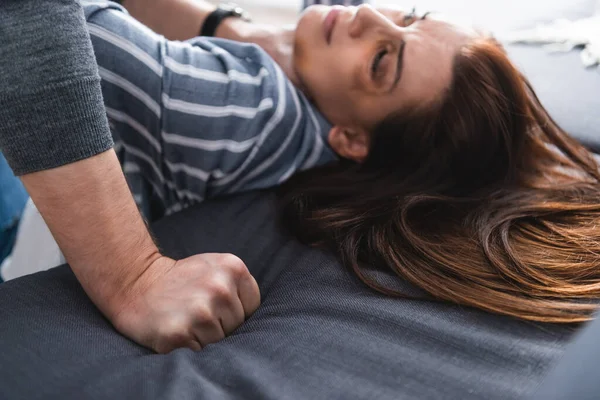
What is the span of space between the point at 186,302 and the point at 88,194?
17 cm

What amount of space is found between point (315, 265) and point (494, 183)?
441 mm

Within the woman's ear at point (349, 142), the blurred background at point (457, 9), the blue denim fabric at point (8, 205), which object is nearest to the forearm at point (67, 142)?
the blue denim fabric at point (8, 205)

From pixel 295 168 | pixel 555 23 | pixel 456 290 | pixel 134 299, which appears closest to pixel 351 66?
pixel 295 168

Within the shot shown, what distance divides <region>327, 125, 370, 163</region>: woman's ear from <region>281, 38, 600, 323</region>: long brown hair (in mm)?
24

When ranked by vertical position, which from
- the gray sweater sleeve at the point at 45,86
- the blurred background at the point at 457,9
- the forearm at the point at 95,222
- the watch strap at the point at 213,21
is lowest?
the blurred background at the point at 457,9

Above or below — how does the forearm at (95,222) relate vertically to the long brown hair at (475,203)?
above

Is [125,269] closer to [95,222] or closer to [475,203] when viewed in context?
[95,222]

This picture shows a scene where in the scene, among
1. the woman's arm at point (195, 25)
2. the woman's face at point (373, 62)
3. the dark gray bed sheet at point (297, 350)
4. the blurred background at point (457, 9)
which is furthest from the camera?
the blurred background at point (457, 9)

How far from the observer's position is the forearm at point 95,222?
671mm

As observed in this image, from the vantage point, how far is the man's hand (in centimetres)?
68

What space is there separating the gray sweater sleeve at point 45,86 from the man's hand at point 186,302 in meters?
0.17

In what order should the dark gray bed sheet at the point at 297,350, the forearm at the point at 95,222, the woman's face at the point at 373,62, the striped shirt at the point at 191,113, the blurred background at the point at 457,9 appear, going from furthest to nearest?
the blurred background at the point at 457,9
the woman's face at the point at 373,62
the striped shirt at the point at 191,113
the forearm at the point at 95,222
the dark gray bed sheet at the point at 297,350

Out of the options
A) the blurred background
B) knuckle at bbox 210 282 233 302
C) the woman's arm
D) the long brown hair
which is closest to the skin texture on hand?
knuckle at bbox 210 282 233 302

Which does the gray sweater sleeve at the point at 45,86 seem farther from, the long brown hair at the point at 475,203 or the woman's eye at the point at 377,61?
the woman's eye at the point at 377,61
